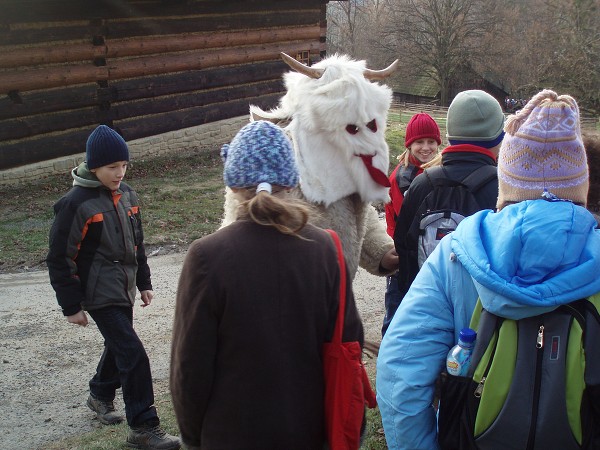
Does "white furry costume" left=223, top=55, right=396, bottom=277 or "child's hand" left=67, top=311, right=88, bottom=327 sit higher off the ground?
"white furry costume" left=223, top=55, right=396, bottom=277

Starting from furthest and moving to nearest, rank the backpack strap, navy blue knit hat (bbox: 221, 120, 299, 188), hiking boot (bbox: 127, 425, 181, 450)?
1. hiking boot (bbox: 127, 425, 181, 450)
2. the backpack strap
3. navy blue knit hat (bbox: 221, 120, 299, 188)

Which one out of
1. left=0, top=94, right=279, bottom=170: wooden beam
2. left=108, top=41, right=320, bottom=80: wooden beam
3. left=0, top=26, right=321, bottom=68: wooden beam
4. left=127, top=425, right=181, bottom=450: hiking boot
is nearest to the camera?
left=127, top=425, right=181, bottom=450: hiking boot

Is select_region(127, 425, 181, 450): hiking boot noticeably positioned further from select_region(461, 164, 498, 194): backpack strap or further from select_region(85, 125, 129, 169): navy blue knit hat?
select_region(461, 164, 498, 194): backpack strap

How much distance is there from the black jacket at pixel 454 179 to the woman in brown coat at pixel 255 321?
4.13 feet

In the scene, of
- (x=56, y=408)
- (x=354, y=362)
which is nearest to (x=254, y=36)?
(x=56, y=408)

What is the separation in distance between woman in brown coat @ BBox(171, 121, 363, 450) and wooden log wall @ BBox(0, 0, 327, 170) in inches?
400

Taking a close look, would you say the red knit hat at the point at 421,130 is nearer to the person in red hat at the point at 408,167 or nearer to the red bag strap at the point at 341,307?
the person in red hat at the point at 408,167

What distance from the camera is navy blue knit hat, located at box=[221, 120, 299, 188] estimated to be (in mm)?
2430

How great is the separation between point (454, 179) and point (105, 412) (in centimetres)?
291

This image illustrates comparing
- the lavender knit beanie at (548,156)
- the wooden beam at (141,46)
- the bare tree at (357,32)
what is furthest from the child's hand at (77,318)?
the bare tree at (357,32)

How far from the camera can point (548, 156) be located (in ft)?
7.06

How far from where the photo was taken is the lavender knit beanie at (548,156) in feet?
7.06

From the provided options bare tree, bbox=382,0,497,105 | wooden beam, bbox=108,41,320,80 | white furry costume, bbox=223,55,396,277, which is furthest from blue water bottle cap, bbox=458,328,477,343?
bare tree, bbox=382,0,497,105

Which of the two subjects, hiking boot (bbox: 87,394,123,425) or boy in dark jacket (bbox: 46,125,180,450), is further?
hiking boot (bbox: 87,394,123,425)
